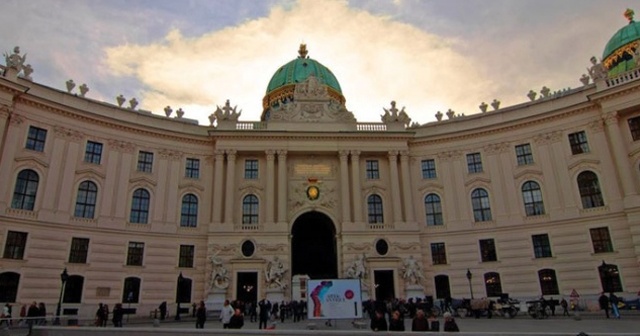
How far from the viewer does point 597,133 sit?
35812mm

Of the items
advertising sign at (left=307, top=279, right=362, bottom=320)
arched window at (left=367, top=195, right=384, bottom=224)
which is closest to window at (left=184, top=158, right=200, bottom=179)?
arched window at (left=367, top=195, right=384, bottom=224)

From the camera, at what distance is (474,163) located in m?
40.8

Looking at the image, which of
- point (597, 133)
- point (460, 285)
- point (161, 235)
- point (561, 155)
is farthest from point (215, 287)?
point (597, 133)

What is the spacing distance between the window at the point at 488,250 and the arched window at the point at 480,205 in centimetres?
208

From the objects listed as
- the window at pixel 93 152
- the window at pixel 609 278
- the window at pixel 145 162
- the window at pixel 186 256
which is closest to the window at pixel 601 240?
the window at pixel 609 278

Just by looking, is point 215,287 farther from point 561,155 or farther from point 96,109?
point 561,155

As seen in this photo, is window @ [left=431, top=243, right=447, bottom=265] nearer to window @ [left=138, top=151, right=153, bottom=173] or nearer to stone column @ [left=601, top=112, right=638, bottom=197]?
stone column @ [left=601, top=112, right=638, bottom=197]

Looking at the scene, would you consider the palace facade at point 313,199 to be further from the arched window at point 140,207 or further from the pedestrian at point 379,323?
the pedestrian at point 379,323

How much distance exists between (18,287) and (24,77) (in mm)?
16536

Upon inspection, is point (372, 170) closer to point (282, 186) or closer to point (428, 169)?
point (428, 169)

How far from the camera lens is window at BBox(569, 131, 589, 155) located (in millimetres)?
36388

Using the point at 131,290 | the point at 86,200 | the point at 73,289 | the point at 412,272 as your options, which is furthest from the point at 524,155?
the point at 73,289

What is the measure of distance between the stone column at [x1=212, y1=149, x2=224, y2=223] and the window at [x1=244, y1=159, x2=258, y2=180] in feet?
8.04

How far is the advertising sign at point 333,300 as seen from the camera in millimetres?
20500
